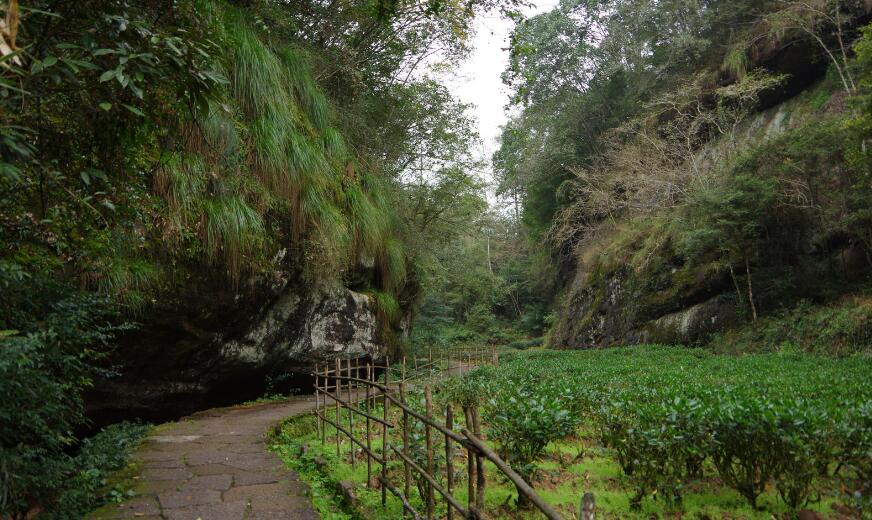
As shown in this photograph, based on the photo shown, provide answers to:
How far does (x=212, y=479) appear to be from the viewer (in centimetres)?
511

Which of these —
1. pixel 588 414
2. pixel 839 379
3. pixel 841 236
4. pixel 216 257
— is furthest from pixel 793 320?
pixel 216 257

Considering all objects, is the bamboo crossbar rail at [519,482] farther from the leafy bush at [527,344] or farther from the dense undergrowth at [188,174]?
the leafy bush at [527,344]

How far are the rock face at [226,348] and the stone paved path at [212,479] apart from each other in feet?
2.65

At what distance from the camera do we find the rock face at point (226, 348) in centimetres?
751

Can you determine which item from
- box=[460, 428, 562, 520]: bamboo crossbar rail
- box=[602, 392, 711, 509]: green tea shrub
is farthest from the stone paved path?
box=[602, 392, 711, 509]: green tea shrub

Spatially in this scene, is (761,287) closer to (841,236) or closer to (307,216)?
(841,236)

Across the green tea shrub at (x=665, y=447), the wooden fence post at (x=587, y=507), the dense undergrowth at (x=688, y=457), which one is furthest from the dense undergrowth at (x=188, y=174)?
the green tea shrub at (x=665, y=447)

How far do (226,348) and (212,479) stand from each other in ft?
13.2

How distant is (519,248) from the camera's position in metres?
41.3

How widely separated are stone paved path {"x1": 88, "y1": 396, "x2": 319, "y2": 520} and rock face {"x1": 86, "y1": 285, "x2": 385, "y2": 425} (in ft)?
2.65

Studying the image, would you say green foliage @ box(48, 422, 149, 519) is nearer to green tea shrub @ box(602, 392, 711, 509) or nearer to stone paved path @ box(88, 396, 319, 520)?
stone paved path @ box(88, 396, 319, 520)

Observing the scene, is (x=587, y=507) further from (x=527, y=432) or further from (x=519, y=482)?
(x=527, y=432)

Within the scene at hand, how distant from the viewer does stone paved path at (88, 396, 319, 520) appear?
424 cm

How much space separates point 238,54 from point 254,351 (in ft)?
16.9
